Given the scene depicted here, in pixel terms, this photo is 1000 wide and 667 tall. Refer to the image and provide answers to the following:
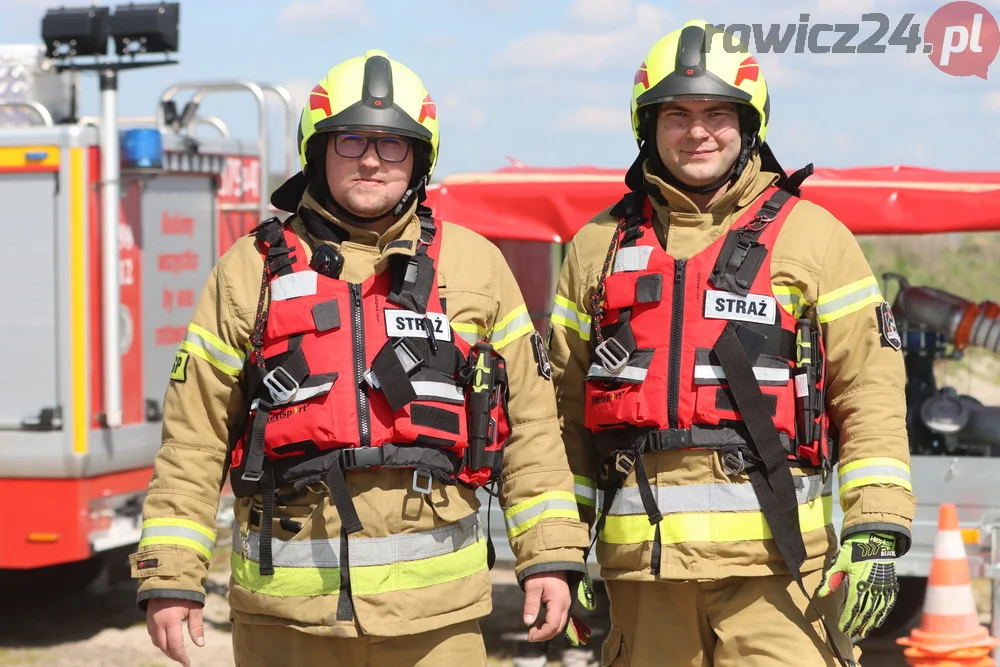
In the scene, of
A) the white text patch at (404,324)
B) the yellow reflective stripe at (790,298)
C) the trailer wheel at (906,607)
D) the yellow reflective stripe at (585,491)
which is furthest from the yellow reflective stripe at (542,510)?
the trailer wheel at (906,607)

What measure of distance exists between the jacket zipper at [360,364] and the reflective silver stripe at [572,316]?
0.68 m

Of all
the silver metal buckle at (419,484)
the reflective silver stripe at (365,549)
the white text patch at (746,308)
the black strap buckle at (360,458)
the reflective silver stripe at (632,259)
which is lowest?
the reflective silver stripe at (365,549)

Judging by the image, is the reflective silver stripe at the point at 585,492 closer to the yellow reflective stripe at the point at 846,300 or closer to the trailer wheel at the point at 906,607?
the yellow reflective stripe at the point at 846,300

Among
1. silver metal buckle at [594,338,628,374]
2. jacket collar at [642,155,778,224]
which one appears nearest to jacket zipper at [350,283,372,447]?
silver metal buckle at [594,338,628,374]

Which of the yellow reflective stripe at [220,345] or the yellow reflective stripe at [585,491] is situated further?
the yellow reflective stripe at [585,491]

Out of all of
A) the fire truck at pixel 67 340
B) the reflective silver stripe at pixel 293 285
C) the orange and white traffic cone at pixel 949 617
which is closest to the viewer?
the reflective silver stripe at pixel 293 285

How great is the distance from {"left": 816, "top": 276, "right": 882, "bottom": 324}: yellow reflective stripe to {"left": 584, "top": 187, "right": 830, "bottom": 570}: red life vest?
0.18ft

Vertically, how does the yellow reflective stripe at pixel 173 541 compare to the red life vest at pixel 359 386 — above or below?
below

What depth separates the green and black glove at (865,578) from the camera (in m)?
3.15

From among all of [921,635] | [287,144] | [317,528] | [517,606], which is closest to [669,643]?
[317,528]

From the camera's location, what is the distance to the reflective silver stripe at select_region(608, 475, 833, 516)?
3312 millimetres

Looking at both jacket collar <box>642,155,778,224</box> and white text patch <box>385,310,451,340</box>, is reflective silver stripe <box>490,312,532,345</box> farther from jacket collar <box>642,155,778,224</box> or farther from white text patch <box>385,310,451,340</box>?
jacket collar <box>642,155,778,224</box>

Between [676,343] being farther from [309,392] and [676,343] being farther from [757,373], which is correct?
[309,392]

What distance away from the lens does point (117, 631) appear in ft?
24.3
